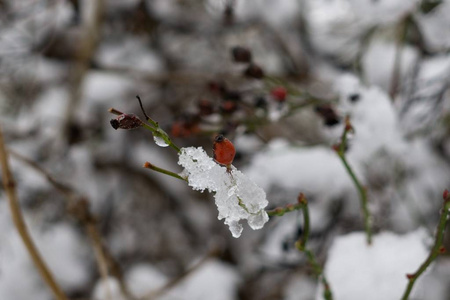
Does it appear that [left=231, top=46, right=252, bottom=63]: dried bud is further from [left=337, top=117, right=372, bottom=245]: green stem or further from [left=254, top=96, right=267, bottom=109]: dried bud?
[left=337, top=117, right=372, bottom=245]: green stem

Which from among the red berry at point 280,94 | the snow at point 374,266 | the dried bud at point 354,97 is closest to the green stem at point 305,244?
the snow at point 374,266

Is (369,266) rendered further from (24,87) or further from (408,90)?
(24,87)

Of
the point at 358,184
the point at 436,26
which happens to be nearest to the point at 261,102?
the point at 358,184

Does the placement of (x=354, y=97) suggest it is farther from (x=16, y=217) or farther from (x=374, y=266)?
(x=16, y=217)

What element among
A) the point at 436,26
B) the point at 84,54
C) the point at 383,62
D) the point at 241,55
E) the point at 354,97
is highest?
the point at 84,54

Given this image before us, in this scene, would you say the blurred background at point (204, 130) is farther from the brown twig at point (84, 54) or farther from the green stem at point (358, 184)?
the green stem at point (358, 184)

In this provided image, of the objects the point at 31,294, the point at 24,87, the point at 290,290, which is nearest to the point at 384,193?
the point at 290,290
